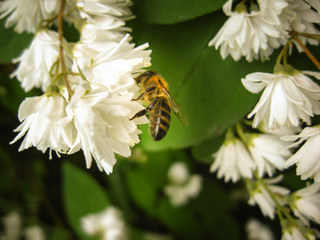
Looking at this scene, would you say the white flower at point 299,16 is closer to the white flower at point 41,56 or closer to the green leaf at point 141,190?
the white flower at point 41,56

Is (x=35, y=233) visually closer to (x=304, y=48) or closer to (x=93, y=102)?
(x=93, y=102)

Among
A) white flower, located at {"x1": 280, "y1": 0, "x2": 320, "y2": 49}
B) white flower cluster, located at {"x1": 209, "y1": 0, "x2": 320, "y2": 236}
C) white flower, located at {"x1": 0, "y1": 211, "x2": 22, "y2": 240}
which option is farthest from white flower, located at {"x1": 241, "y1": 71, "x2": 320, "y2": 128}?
white flower, located at {"x1": 0, "y1": 211, "x2": 22, "y2": 240}

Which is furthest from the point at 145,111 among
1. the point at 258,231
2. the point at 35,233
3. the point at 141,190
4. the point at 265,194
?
the point at 258,231

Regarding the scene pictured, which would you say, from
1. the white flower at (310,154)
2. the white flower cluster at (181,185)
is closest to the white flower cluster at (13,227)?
the white flower cluster at (181,185)

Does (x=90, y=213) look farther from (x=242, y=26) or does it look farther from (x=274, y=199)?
(x=242, y=26)

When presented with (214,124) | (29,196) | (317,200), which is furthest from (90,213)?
(317,200)

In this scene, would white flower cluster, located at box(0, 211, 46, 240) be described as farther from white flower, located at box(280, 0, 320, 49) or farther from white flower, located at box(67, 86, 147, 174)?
white flower, located at box(280, 0, 320, 49)
